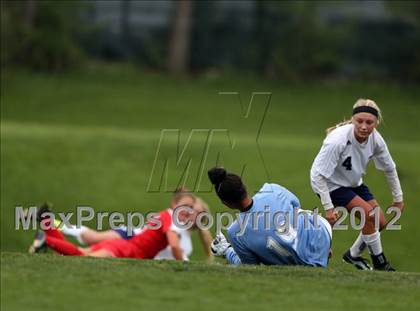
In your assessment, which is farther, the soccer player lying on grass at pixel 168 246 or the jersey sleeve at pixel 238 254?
the soccer player lying on grass at pixel 168 246

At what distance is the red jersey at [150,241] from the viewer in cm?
1466

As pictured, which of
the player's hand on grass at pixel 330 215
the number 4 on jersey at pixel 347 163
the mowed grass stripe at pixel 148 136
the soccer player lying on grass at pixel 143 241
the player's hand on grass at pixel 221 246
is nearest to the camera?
the player's hand on grass at pixel 221 246

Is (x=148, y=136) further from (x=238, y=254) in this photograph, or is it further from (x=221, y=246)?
(x=238, y=254)

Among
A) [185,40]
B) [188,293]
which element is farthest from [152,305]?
[185,40]

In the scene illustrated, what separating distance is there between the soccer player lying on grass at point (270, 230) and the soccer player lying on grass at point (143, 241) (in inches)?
161

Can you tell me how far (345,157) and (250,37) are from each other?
27.3 metres

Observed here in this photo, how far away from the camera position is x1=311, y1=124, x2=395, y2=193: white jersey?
1100cm

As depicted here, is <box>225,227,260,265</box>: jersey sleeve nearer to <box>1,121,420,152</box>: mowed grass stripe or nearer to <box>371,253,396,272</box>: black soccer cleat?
<box>371,253,396,272</box>: black soccer cleat

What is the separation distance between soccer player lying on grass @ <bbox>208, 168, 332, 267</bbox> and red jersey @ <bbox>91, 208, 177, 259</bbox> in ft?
14.6

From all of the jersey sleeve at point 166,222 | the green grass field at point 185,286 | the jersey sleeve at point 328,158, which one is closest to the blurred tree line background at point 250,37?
the jersey sleeve at point 166,222

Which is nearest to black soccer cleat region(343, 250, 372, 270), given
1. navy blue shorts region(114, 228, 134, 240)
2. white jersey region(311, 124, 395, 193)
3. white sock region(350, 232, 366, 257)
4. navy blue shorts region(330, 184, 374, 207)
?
white sock region(350, 232, 366, 257)

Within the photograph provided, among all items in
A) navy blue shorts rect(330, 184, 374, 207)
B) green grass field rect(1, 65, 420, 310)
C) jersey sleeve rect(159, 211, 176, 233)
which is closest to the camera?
green grass field rect(1, 65, 420, 310)

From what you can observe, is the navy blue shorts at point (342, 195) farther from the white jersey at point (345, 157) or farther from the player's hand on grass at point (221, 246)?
the player's hand on grass at point (221, 246)

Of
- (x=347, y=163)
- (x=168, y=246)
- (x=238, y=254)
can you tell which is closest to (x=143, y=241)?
(x=168, y=246)
